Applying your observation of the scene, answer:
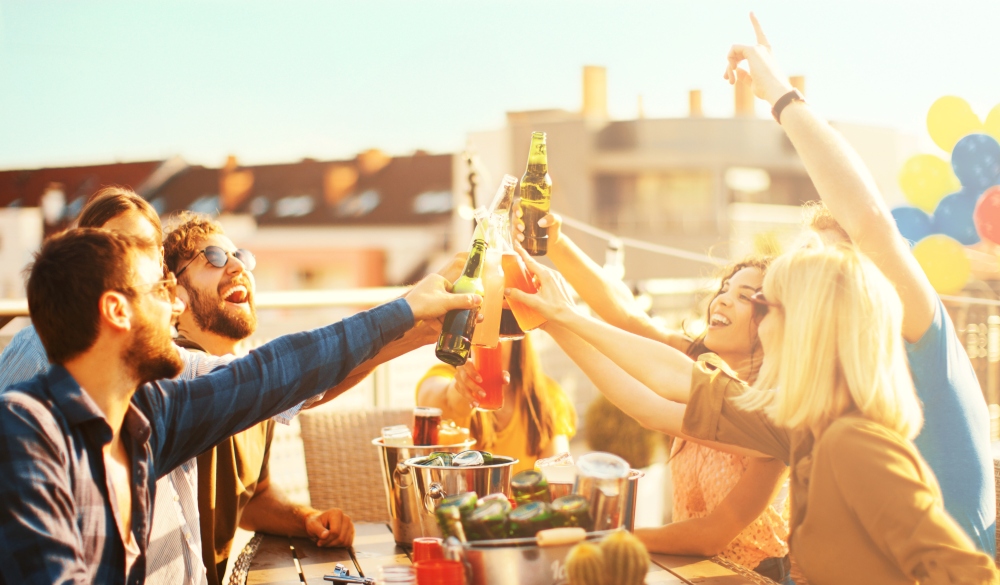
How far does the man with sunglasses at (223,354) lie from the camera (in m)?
2.19

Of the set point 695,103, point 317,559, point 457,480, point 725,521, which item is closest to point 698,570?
point 725,521

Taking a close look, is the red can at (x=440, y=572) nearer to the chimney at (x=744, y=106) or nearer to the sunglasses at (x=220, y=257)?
the sunglasses at (x=220, y=257)

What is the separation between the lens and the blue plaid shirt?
119 centimetres

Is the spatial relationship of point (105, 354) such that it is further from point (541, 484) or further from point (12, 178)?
point (12, 178)

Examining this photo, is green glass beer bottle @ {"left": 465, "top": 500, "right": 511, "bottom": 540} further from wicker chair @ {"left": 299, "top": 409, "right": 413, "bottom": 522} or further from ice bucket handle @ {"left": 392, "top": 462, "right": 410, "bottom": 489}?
wicker chair @ {"left": 299, "top": 409, "right": 413, "bottom": 522}

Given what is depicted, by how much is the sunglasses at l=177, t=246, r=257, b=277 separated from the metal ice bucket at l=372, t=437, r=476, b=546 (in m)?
0.78

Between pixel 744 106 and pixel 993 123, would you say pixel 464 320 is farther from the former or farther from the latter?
pixel 744 106

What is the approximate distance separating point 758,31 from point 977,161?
2104mm

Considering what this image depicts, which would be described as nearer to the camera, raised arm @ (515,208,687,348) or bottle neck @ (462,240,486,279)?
bottle neck @ (462,240,486,279)

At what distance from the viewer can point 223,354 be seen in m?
2.45

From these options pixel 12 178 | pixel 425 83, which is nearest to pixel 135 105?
pixel 12 178

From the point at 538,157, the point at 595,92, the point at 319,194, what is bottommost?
the point at 538,157

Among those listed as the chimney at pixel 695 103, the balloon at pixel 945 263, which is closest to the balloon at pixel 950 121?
the balloon at pixel 945 263

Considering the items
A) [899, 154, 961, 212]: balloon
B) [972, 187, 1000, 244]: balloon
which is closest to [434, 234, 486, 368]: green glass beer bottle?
[972, 187, 1000, 244]: balloon
